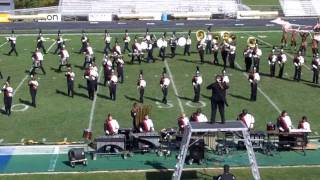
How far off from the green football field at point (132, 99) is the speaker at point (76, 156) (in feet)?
8.27

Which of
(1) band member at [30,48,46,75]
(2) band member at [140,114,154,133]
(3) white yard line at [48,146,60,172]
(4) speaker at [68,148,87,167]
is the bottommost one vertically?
(3) white yard line at [48,146,60,172]

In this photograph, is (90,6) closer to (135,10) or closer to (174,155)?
(135,10)

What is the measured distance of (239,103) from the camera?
76.7ft

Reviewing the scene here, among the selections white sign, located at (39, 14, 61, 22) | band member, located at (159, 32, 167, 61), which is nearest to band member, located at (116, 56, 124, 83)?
band member, located at (159, 32, 167, 61)

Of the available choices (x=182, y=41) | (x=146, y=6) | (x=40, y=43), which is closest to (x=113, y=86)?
(x=182, y=41)

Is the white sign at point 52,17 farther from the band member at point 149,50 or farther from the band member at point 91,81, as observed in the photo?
the band member at point 91,81

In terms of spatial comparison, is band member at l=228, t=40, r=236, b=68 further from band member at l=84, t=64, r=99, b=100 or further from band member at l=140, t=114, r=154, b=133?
band member at l=140, t=114, r=154, b=133

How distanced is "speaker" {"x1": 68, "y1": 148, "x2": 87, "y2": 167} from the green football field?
2521 mm

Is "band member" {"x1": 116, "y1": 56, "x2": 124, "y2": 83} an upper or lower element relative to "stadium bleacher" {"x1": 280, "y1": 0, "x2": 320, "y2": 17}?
lower

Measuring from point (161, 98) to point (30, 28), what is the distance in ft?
74.8

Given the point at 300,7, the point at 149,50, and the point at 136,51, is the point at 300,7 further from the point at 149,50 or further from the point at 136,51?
the point at 136,51

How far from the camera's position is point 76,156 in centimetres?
1688

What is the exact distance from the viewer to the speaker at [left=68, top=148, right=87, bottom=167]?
16859mm

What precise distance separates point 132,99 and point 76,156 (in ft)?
24.2
